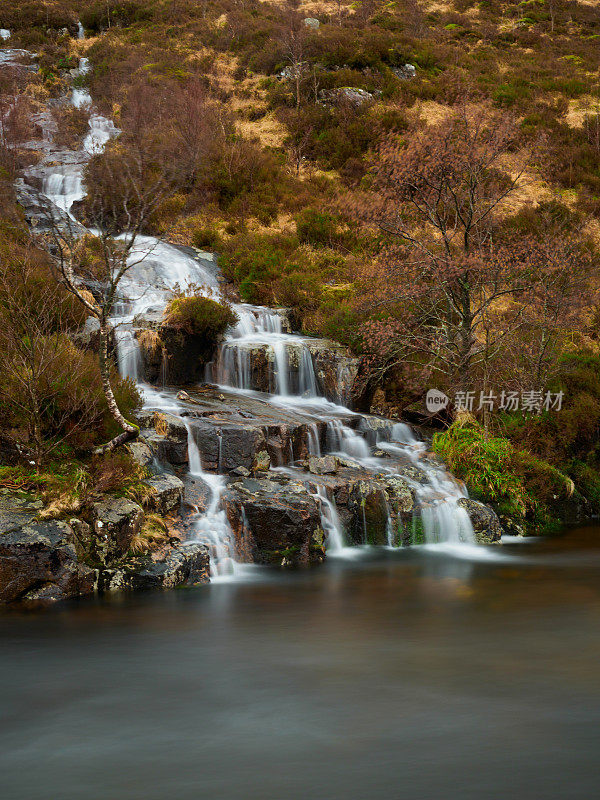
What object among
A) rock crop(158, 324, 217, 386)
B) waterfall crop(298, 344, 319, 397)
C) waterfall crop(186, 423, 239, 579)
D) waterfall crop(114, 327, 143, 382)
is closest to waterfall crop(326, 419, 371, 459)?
waterfall crop(298, 344, 319, 397)

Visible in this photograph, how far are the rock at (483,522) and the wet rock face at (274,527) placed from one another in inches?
116

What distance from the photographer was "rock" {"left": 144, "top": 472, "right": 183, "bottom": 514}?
9039 millimetres

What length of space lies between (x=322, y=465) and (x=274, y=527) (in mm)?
1961

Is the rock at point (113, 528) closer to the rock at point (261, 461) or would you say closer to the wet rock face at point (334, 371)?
the rock at point (261, 461)

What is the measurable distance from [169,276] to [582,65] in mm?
26974

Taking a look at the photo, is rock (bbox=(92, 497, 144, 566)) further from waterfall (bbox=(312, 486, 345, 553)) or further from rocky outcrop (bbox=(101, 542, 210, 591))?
waterfall (bbox=(312, 486, 345, 553))

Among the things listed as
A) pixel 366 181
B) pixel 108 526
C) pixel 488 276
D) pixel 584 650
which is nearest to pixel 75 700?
pixel 108 526

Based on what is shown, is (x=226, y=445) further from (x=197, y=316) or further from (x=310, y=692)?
(x=310, y=692)

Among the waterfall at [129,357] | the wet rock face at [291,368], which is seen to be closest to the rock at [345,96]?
the wet rock face at [291,368]

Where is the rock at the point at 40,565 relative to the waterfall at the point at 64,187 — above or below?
below

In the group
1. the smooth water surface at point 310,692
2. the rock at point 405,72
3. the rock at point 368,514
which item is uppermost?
the rock at point 405,72

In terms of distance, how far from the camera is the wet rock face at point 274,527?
9.35m

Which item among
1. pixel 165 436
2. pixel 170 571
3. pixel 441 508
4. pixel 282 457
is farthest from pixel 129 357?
pixel 441 508

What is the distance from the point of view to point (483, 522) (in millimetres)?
10969
